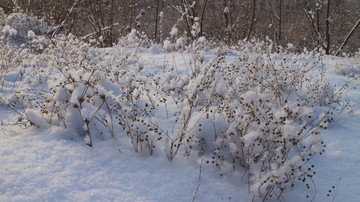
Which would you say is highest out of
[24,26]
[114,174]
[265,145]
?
[265,145]

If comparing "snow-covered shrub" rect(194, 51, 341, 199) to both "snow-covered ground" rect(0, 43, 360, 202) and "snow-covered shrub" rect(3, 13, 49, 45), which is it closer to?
"snow-covered ground" rect(0, 43, 360, 202)

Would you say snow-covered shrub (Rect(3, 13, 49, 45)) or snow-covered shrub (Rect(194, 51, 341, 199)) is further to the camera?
snow-covered shrub (Rect(3, 13, 49, 45))

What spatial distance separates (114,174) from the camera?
212 cm

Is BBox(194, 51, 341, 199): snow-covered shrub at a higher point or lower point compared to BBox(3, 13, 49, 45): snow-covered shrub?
higher

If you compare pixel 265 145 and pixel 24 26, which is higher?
pixel 265 145

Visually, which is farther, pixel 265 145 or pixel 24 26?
pixel 24 26

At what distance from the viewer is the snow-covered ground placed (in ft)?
6.27

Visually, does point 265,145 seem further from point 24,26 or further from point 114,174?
point 24,26

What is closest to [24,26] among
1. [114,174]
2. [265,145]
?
[114,174]

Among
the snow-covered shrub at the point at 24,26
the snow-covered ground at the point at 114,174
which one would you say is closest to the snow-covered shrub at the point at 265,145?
the snow-covered ground at the point at 114,174

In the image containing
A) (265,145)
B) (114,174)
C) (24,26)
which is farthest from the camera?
(24,26)

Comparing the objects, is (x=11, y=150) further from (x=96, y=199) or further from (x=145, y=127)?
(x=145, y=127)

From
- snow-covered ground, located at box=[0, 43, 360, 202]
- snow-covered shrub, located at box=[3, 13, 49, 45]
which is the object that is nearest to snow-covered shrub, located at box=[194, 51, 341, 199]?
snow-covered ground, located at box=[0, 43, 360, 202]

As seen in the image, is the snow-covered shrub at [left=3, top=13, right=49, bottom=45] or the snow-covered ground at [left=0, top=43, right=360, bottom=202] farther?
the snow-covered shrub at [left=3, top=13, right=49, bottom=45]
